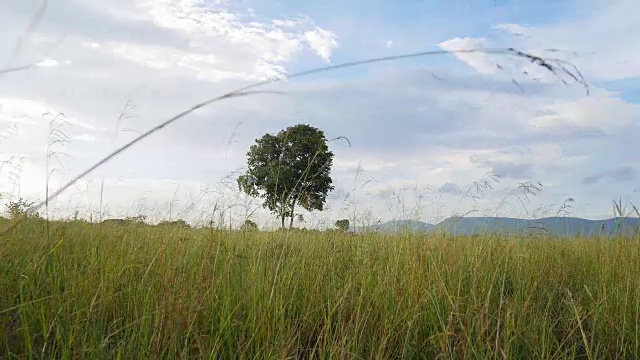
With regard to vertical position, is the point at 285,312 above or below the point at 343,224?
below

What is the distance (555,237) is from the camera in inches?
268

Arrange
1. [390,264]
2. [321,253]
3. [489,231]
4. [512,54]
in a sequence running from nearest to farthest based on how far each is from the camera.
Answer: [512,54]
[390,264]
[321,253]
[489,231]

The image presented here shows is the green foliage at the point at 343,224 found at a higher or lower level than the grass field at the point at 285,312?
higher

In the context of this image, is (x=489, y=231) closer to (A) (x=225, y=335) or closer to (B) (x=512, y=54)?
(A) (x=225, y=335)

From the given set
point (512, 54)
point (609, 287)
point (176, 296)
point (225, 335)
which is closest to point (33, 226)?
point (176, 296)

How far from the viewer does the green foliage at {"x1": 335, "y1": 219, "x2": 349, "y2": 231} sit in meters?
6.39

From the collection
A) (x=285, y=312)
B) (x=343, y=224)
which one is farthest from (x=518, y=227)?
(x=285, y=312)

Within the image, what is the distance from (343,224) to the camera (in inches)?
255

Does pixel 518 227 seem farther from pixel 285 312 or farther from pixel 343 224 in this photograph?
pixel 285 312

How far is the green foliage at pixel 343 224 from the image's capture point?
6392 mm

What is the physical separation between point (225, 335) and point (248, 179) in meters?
2.54

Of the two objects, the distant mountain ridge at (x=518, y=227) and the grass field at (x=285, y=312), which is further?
the distant mountain ridge at (x=518, y=227)

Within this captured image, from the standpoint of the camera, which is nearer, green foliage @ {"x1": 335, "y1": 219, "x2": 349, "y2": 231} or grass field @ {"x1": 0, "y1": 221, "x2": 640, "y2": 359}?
grass field @ {"x1": 0, "y1": 221, "x2": 640, "y2": 359}

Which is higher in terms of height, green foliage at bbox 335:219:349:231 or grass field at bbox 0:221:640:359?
green foliage at bbox 335:219:349:231
